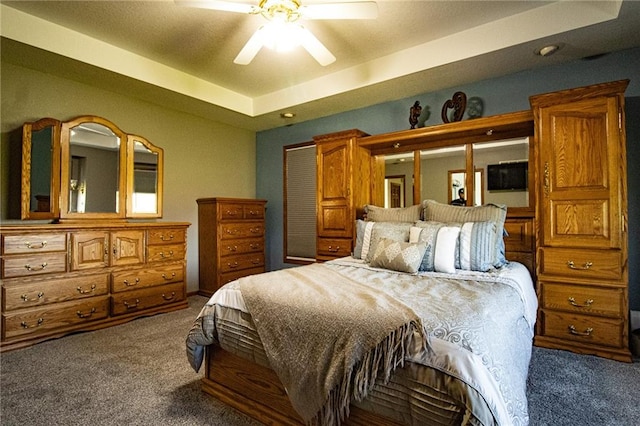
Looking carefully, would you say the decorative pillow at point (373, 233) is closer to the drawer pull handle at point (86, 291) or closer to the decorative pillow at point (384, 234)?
the decorative pillow at point (384, 234)

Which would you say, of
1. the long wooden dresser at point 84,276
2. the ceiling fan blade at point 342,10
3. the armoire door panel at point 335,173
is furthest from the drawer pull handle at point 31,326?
the ceiling fan blade at point 342,10

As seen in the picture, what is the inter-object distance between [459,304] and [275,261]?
386 centimetres

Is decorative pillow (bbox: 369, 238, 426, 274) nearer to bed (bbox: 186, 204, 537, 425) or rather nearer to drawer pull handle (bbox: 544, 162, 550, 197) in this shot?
bed (bbox: 186, 204, 537, 425)

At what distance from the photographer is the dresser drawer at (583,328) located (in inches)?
91.4

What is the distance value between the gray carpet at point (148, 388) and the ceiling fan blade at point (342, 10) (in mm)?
2413

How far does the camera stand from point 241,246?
4445 millimetres

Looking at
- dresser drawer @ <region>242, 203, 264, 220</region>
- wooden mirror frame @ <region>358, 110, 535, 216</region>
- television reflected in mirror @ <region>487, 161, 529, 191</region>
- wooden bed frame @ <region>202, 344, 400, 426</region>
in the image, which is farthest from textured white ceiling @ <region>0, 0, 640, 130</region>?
wooden bed frame @ <region>202, 344, 400, 426</region>

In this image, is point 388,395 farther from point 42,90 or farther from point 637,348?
point 42,90

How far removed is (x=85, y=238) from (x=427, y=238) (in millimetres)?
2990

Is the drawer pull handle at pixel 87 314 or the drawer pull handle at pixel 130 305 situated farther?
the drawer pull handle at pixel 130 305

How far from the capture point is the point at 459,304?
4.65 feet

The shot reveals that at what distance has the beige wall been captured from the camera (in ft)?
9.84

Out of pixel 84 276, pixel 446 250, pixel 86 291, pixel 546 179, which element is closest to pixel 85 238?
pixel 84 276

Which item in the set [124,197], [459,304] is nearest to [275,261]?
[124,197]
